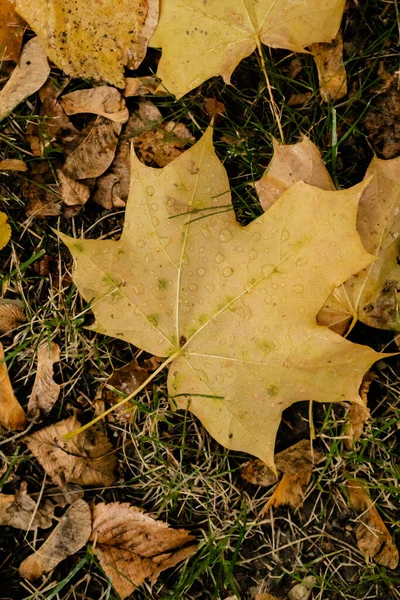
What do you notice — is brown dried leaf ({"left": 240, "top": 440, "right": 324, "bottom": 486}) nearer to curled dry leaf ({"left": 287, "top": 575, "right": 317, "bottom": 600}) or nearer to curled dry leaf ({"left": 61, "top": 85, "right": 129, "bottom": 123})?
curled dry leaf ({"left": 287, "top": 575, "right": 317, "bottom": 600})

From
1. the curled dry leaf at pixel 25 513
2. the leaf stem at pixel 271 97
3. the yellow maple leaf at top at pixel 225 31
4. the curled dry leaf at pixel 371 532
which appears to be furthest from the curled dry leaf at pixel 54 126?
the curled dry leaf at pixel 371 532

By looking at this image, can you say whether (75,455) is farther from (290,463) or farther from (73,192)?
(73,192)

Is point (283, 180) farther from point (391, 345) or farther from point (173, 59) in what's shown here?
point (391, 345)

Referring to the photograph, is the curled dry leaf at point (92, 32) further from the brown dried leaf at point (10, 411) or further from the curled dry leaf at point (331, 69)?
the brown dried leaf at point (10, 411)

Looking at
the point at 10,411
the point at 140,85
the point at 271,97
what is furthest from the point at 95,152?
the point at 10,411

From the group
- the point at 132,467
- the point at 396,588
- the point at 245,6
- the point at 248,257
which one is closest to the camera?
the point at 248,257

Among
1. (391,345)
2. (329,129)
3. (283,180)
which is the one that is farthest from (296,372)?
(329,129)
